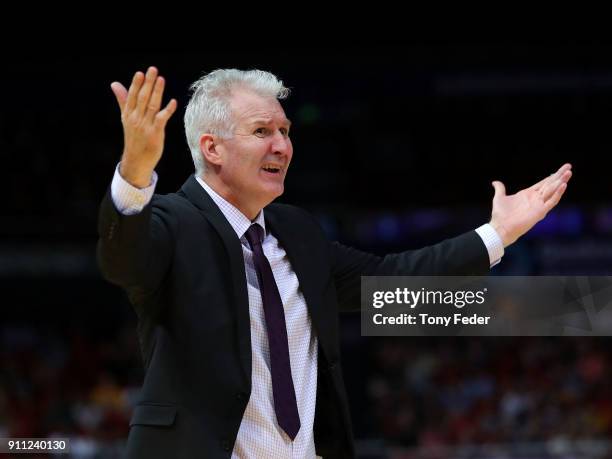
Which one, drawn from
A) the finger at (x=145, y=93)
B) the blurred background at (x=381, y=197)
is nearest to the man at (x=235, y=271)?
the finger at (x=145, y=93)

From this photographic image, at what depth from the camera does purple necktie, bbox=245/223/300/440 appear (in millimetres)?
2240

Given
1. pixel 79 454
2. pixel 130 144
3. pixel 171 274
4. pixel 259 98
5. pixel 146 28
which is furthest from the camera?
pixel 146 28

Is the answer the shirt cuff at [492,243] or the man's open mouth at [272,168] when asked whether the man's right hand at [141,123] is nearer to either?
the man's open mouth at [272,168]

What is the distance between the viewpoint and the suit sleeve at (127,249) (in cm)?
193

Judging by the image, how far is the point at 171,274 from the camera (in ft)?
7.20

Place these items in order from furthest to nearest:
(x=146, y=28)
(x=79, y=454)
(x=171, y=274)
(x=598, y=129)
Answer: (x=598, y=129)
(x=146, y=28)
(x=79, y=454)
(x=171, y=274)

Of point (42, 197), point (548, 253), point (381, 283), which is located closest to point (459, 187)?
point (548, 253)

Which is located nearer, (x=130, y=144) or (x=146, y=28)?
(x=130, y=144)

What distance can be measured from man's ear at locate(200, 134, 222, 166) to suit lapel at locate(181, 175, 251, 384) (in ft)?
0.23

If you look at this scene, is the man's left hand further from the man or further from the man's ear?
the man's ear

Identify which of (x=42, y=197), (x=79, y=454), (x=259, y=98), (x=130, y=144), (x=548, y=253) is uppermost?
(x=42, y=197)

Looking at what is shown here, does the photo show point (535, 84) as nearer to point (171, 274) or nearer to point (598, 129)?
point (598, 129)

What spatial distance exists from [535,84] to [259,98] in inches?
242

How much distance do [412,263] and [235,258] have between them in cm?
51
